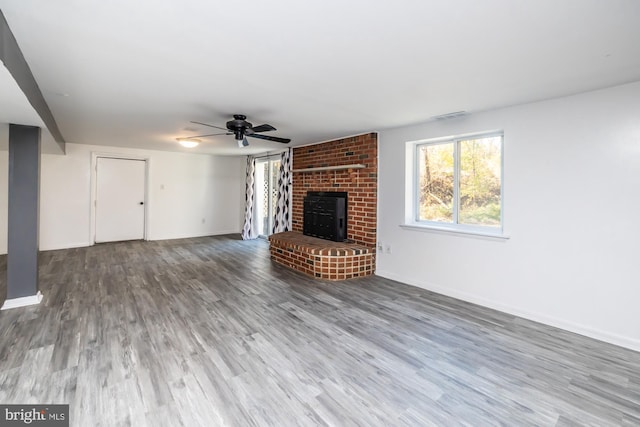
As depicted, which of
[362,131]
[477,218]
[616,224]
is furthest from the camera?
[362,131]

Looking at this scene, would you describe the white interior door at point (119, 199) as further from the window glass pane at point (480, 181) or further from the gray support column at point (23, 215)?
the window glass pane at point (480, 181)

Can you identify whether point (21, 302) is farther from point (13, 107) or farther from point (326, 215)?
point (326, 215)

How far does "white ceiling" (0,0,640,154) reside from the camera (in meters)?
1.54

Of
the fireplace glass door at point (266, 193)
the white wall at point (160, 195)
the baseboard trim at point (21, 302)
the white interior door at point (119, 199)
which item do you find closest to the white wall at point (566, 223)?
the fireplace glass door at point (266, 193)

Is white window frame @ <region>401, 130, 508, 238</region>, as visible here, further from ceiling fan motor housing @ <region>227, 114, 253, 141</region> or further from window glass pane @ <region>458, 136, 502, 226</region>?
ceiling fan motor housing @ <region>227, 114, 253, 141</region>

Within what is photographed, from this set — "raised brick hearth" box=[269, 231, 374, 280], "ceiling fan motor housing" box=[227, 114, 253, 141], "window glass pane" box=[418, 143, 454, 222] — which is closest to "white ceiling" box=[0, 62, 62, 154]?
"ceiling fan motor housing" box=[227, 114, 253, 141]

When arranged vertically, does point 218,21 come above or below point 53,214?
above

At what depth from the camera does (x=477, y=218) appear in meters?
3.59

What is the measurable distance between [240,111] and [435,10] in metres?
2.39

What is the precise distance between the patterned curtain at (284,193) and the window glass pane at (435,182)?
300cm

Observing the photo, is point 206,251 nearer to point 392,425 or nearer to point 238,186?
point 238,186

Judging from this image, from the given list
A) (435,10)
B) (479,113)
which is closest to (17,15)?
(435,10)

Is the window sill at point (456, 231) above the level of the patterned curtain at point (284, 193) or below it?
below

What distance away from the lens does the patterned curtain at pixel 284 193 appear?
6344 millimetres
